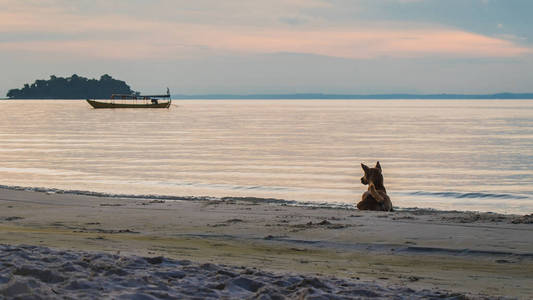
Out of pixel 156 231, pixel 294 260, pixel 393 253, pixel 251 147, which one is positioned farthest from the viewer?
pixel 251 147

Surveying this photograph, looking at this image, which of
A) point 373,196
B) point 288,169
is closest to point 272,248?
point 373,196

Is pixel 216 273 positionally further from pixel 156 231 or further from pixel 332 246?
pixel 156 231

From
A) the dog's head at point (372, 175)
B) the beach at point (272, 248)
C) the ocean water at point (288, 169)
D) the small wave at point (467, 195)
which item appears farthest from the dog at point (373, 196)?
the small wave at point (467, 195)

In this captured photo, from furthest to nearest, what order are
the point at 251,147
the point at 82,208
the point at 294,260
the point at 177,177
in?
the point at 251,147 → the point at 177,177 → the point at 82,208 → the point at 294,260

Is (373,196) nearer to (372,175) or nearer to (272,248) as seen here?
(372,175)

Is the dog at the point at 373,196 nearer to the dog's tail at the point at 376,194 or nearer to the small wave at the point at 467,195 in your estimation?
the dog's tail at the point at 376,194

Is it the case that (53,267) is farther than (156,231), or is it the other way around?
(156,231)

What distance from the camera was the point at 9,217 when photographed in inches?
486

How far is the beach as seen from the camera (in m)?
6.60

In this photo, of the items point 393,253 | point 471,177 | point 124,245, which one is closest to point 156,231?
point 124,245

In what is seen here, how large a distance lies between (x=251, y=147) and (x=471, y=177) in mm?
16581

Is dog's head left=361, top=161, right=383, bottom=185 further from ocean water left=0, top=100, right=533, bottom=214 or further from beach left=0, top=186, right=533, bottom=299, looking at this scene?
ocean water left=0, top=100, right=533, bottom=214

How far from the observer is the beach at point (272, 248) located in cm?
660

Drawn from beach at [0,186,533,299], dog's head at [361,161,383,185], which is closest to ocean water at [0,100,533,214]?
dog's head at [361,161,383,185]
